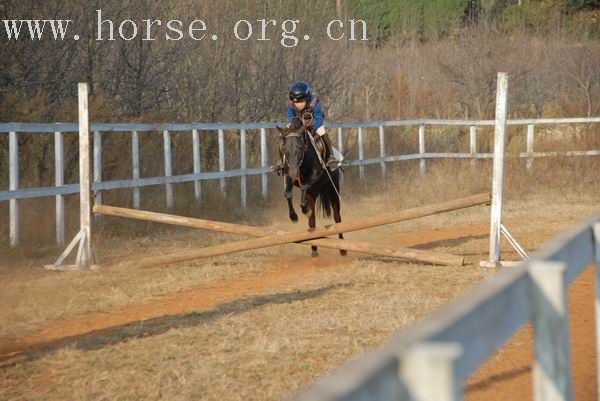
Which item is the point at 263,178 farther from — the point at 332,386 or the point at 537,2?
the point at 537,2

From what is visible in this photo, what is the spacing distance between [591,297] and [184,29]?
1664 cm

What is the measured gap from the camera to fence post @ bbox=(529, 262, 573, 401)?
354cm

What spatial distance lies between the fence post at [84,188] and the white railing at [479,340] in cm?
848

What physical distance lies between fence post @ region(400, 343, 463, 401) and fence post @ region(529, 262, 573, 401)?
4.17 feet

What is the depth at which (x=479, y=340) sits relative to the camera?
2.92m

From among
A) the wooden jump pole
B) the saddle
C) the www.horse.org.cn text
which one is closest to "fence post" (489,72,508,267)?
the wooden jump pole

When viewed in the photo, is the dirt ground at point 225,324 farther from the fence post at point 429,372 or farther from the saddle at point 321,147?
the fence post at point 429,372

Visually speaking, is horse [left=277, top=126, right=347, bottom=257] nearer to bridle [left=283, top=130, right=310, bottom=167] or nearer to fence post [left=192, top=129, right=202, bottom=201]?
bridle [left=283, top=130, right=310, bottom=167]

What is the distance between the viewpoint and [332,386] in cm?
210

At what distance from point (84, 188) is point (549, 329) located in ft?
31.3

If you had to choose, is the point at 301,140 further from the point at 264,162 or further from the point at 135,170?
the point at 264,162

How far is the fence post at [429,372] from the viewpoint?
2277 millimetres

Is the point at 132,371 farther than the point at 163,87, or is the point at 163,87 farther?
the point at 163,87

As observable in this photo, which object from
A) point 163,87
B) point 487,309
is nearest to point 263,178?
point 163,87
